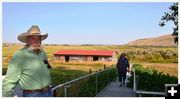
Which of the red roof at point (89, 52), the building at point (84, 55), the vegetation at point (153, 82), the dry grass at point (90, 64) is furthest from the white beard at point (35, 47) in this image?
the building at point (84, 55)

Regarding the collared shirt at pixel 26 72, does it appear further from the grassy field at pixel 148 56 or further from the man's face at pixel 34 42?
the grassy field at pixel 148 56

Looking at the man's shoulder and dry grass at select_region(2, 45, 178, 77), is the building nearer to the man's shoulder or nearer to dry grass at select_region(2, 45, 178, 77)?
dry grass at select_region(2, 45, 178, 77)

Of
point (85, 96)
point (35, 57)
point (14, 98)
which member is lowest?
point (85, 96)

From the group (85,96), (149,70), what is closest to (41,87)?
(85,96)

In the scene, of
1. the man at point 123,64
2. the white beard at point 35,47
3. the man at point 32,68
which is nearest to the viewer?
the man at point 32,68

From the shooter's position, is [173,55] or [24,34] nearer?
[24,34]

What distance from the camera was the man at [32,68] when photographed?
349 cm

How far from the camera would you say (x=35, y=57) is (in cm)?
373

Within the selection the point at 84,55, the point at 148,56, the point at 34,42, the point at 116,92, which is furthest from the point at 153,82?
the point at 34,42

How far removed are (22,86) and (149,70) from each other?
6.91m

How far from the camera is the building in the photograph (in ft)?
34.5

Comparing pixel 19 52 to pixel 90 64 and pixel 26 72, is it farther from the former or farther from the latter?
pixel 90 64

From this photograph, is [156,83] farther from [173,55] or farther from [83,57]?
[83,57]

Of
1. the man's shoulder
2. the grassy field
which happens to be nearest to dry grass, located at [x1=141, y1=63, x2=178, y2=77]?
the grassy field
